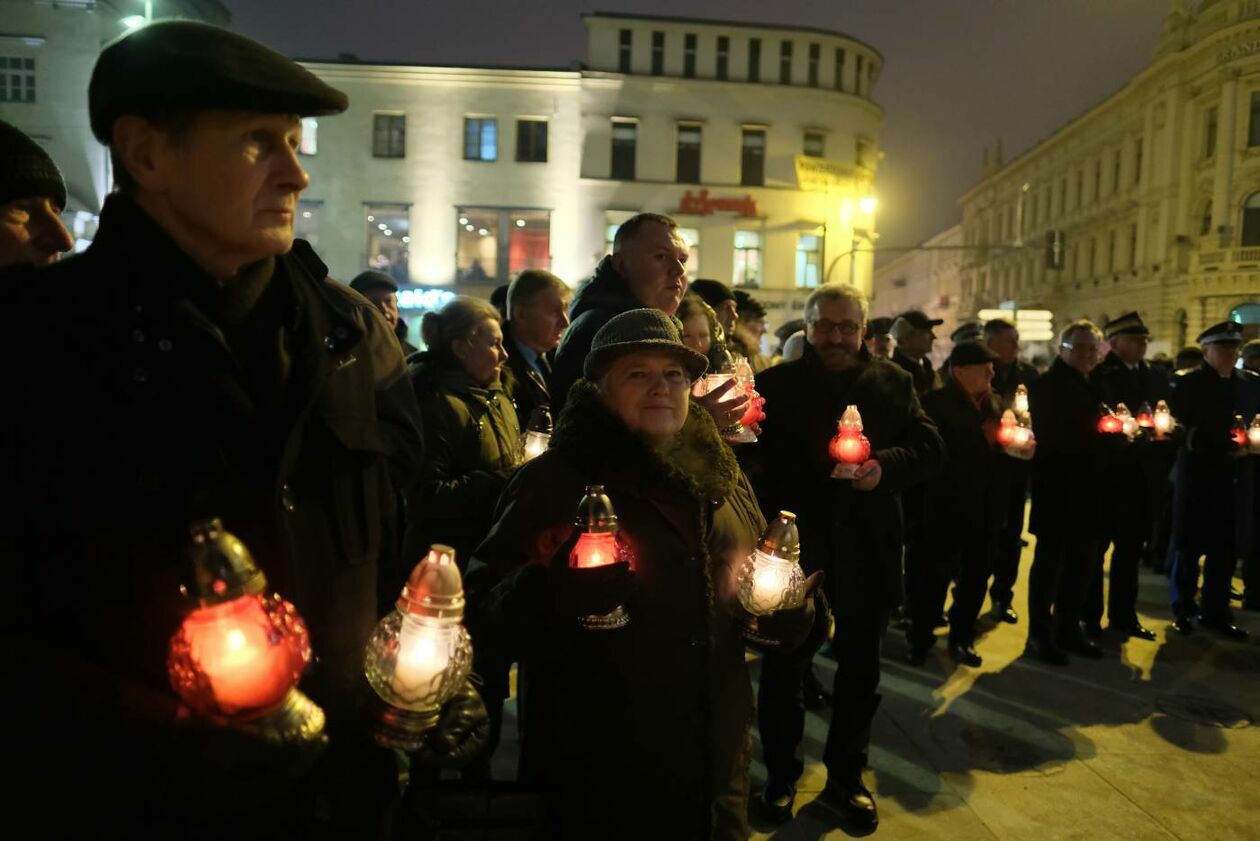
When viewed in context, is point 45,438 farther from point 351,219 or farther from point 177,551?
point 351,219

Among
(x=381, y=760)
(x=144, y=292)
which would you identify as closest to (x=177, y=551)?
(x=144, y=292)

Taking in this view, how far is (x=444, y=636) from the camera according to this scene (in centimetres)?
156

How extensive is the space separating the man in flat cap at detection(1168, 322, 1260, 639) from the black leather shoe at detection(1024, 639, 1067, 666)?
1.65 meters

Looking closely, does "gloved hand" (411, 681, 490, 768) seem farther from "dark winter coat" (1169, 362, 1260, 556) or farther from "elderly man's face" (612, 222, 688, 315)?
"dark winter coat" (1169, 362, 1260, 556)

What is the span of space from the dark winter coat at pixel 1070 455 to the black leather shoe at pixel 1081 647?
0.93 meters

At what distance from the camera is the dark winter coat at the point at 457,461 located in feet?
12.0

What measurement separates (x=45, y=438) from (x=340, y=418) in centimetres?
45

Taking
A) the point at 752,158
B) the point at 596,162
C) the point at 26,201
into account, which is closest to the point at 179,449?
the point at 26,201

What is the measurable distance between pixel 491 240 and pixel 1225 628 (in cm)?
3000

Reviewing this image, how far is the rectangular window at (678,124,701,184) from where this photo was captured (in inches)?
1357

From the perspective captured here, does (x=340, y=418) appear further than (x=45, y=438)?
Yes

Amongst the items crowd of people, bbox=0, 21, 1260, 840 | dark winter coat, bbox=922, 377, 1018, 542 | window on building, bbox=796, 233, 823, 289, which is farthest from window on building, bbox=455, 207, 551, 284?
crowd of people, bbox=0, 21, 1260, 840

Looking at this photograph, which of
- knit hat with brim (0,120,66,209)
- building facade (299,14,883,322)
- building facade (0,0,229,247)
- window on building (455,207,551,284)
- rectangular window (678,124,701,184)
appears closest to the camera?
knit hat with brim (0,120,66,209)

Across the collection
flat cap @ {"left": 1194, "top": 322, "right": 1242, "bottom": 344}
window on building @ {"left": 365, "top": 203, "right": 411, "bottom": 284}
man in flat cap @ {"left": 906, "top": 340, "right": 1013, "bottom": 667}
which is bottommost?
man in flat cap @ {"left": 906, "top": 340, "right": 1013, "bottom": 667}
